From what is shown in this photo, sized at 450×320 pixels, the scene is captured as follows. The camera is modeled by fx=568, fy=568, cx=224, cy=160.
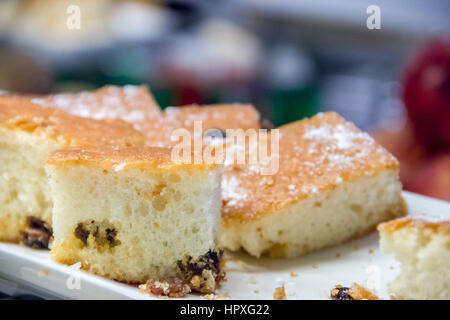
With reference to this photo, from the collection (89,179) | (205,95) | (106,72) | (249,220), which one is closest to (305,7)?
(205,95)

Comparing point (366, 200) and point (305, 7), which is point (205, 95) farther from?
point (366, 200)

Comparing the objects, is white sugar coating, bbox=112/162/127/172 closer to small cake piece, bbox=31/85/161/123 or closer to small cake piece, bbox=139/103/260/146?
small cake piece, bbox=139/103/260/146

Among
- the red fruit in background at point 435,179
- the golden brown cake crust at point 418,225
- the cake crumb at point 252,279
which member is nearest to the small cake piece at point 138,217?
the cake crumb at point 252,279

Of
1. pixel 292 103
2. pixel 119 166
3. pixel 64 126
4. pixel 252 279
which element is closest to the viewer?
pixel 119 166

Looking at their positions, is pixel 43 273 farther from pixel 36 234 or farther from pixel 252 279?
pixel 252 279

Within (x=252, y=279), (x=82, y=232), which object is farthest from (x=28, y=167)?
(x=252, y=279)
